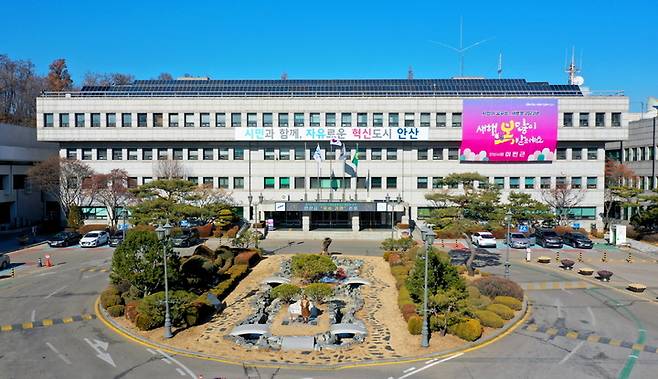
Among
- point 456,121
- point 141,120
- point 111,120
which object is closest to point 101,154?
point 111,120

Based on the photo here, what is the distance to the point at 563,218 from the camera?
5903 centimetres

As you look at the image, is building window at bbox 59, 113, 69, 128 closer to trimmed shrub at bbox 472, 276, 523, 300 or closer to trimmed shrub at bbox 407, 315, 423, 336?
trimmed shrub at bbox 472, 276, 523, 300

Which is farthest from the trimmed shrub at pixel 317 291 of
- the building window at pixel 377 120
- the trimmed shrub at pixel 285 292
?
the building window at pixel 377 120

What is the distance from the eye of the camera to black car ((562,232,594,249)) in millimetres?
48500

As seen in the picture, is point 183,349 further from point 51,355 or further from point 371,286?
point 371,286

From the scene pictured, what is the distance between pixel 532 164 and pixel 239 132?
33.6 metres

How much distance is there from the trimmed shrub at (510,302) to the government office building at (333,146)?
1209 inches

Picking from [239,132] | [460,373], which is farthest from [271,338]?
[239,132]

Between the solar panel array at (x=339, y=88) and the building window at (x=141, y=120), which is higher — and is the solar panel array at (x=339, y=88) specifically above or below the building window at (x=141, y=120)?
above

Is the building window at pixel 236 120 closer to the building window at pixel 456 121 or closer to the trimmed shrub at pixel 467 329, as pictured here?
the building window at pixel 456 121

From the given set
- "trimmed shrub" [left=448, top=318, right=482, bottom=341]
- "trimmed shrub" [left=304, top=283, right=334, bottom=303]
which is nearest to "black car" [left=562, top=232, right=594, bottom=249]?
"trimmed shrub" [left=448, top=318, right=482, bottom=341]

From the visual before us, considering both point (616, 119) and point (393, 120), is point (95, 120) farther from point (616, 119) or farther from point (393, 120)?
point (616, 119)

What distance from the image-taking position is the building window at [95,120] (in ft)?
197

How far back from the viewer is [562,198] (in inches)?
2283
